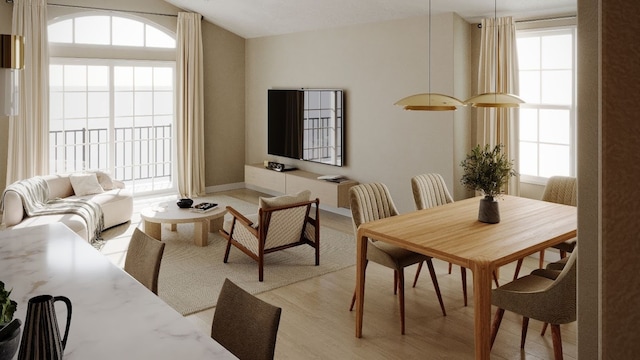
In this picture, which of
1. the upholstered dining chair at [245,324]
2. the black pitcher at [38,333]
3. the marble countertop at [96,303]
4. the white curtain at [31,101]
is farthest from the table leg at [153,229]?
the black pitcher at [38,333]

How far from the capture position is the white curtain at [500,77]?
5531 millimetres

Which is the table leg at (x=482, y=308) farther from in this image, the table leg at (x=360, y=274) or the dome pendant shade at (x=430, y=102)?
the dome pendant shade at (x=430, y=102)

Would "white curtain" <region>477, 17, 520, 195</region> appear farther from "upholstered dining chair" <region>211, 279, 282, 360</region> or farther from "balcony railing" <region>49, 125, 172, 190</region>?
"balcony railing" <region>49, 125, 172, 190</region>

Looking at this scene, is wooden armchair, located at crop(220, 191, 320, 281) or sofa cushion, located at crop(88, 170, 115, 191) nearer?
wooden armchair, located at crop(220, 191, 320, 281)

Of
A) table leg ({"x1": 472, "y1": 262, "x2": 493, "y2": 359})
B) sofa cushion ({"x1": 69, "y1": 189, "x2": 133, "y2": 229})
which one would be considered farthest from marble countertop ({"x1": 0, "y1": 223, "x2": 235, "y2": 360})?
sofa cushion ({"x1": 69, "y1": 189, "x2": 133, "y2": 229})

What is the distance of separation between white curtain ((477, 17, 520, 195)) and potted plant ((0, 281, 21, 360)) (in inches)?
201

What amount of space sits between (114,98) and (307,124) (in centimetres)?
300

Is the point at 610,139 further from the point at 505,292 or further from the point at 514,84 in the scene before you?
the point at 514,84

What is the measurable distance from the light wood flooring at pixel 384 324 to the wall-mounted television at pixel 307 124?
2761mm

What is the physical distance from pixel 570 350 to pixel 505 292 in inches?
32.4

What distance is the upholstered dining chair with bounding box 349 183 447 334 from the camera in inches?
148

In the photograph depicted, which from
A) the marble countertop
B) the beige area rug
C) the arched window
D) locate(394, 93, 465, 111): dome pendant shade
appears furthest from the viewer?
the arched window

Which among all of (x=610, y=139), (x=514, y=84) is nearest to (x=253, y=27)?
(x=514, y=84)

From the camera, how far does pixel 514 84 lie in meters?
5.55
